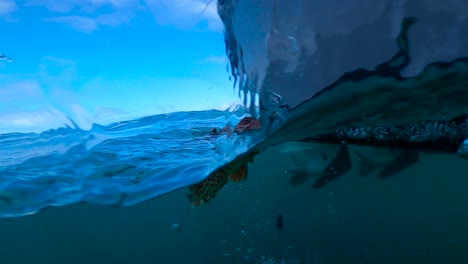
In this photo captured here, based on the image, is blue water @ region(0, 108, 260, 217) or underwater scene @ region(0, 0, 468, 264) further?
blue water @ region(0, 108, 260, 217)

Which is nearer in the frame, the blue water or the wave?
the wave

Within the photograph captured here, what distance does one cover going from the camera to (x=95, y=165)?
28.5 ft

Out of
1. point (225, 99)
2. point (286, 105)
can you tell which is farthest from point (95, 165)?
point (286, 105)

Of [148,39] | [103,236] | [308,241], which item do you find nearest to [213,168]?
[148,39]

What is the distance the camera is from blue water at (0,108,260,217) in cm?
842

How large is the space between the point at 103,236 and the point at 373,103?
305 feet

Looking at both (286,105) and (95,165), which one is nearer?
(286,105)

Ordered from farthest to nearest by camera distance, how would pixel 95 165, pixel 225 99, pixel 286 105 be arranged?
pixel 95 165, pixel 225 99, pixel 286 105

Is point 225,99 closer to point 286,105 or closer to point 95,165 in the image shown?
point 286,105

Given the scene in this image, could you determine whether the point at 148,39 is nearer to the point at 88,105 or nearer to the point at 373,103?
the point at 88,105

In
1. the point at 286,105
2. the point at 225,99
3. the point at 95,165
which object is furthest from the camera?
the point at 95,165

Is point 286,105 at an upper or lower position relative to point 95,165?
lower

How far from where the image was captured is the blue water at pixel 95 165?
27.6ft

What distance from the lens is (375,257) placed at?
35.6 m
